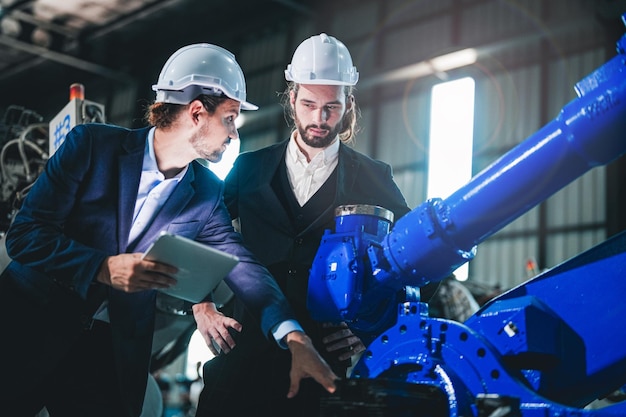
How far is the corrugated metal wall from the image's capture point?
9641 millimetres

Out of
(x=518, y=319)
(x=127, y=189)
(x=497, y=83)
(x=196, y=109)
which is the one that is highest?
(x=497, y=83)

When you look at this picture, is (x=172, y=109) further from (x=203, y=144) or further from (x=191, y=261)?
(x=191, y=261)

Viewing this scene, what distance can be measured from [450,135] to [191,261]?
9.09 meters

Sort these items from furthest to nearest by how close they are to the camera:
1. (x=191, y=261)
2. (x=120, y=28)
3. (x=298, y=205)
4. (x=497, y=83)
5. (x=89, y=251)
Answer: (x=120, y=28) < (x=497, y=83) < (x=298, y=205) < (x=89, y=251) < (x=191, y=261)

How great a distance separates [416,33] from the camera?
37.0ft

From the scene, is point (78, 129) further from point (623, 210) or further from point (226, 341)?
point (623, 210)

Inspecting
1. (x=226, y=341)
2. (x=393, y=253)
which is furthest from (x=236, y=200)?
(x=393, y=253)

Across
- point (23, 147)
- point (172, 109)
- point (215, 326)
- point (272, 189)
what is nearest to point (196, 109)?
point (172, 109)

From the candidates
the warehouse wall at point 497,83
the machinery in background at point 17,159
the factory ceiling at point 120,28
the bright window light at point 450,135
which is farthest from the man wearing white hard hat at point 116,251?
the factory ceiling at point 120,28

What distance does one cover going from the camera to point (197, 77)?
8.03 ft

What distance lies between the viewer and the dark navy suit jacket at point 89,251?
2111 mm

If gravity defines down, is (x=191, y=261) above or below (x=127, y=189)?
below

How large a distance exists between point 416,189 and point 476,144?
1.07m

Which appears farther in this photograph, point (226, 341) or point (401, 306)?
point (226, 341)
